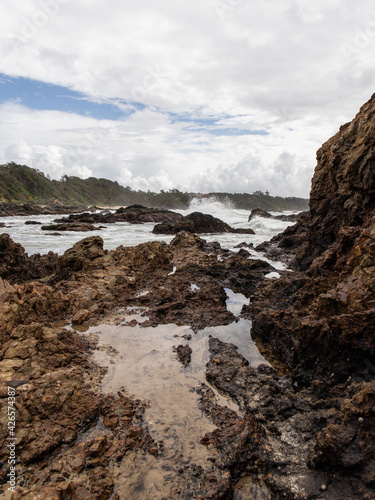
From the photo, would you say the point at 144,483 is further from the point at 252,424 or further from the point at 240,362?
the point at 240,362

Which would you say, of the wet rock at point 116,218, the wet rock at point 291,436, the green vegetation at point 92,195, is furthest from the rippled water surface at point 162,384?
the green vegetation at point 92,195

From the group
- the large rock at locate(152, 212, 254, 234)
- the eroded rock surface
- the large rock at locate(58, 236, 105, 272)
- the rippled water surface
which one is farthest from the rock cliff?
the large rock at locate(152, 212, 254, 234)

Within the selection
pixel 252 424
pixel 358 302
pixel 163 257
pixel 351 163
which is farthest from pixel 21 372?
pixel 351 163

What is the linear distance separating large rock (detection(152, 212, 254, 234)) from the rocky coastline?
53.3 feet

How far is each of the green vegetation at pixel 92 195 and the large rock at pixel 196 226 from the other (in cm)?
3942

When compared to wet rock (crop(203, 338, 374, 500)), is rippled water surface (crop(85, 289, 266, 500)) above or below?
below

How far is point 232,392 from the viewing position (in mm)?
3490

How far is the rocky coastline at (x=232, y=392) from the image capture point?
2301mm

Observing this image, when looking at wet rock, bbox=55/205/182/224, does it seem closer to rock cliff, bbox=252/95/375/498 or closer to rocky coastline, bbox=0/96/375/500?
rocky coastline, bbox=0/96/375/500

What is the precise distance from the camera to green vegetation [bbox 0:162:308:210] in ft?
189

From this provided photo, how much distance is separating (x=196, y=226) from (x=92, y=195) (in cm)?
7062

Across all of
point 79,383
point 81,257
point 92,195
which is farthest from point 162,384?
point 92,195

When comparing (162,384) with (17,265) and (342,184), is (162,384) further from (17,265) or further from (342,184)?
(17,265)

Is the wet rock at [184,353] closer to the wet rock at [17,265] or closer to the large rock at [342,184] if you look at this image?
the large rock at [342,184]
